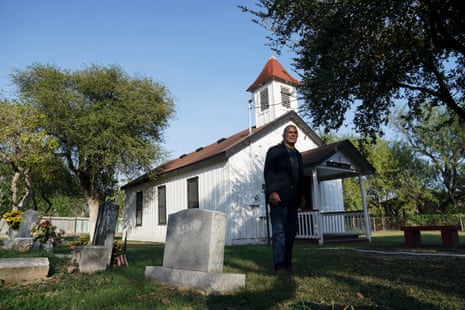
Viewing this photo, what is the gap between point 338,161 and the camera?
1451 cm

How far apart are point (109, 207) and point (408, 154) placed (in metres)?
33.7

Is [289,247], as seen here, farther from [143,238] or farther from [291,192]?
[143,238]

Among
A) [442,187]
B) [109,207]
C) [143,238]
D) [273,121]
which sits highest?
[273,121]

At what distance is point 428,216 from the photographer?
2728cm

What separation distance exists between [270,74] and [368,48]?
10144mm

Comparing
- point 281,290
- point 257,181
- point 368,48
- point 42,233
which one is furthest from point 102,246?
point 257,181

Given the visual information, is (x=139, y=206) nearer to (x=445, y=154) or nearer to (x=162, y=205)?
(x=162, y=205)

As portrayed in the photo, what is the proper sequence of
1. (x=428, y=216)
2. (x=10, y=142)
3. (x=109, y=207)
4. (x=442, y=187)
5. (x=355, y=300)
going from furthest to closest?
(x=442, y=187)
(x=428, y=216)
(x=10, y=142)
(x=109, y=207)
(x=355, y=300)

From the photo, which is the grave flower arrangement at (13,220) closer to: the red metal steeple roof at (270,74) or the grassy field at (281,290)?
the grassy field at (281,290)

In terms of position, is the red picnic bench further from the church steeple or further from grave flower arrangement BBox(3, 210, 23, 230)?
grave flower arrangement BBox(3, 210, 23, 230)

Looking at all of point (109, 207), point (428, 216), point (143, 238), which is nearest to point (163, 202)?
point (143, 238)

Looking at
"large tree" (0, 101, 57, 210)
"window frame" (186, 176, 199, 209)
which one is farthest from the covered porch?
"large tree" (0, 101, 57, 210)

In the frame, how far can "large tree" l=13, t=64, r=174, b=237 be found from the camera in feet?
55.7

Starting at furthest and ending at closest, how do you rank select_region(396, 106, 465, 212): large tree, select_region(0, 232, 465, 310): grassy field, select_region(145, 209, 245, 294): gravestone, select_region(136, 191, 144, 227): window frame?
1. select_region(396, 106, 465, 212): large tree
2. select_region(136, 191, 144, 227): window frame
3. select_region(145, 209, 245, 294): gravestone
4. select_region(0, 232, 465, 310): grassy field
